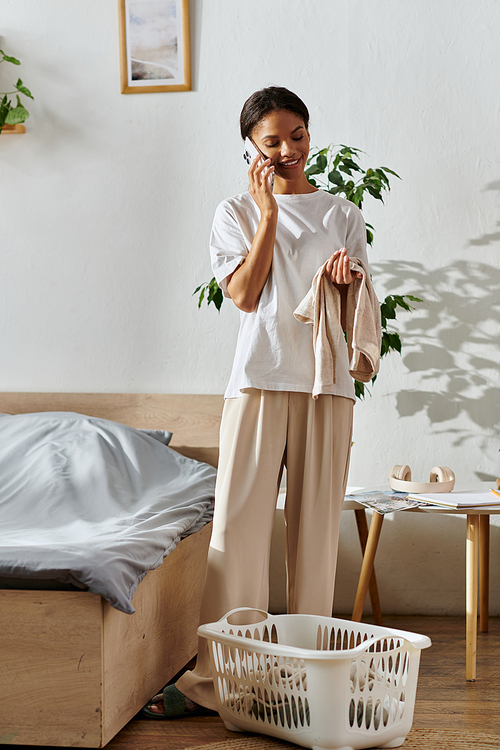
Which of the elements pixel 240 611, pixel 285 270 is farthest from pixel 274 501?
pixel 285 270

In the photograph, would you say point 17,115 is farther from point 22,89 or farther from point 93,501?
point 93,501

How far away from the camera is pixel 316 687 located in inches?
49.0

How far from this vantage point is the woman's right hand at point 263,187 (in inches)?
57.2

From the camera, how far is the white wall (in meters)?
2.33

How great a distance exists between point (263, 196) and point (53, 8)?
1.70 metres

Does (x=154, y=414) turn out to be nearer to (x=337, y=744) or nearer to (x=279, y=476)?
(x=279, y=476)

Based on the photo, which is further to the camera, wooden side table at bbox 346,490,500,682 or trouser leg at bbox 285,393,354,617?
wooden side table at bbox 346,490,500,682

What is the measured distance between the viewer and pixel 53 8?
2.62m

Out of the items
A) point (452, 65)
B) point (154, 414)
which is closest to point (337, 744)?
point (154, 414)

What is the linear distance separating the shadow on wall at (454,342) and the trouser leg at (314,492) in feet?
3.09

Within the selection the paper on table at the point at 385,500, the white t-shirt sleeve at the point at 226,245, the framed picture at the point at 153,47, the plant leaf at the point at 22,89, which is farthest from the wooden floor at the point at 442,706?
the plant leaf at the point at 22,89

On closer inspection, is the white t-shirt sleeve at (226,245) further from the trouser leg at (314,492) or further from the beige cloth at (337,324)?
the trouser leg at (314,492)

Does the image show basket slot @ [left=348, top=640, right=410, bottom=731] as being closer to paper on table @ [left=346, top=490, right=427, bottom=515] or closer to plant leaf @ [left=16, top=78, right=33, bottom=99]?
paper on table @ [left=346, top=490, right=427, bottom=515]

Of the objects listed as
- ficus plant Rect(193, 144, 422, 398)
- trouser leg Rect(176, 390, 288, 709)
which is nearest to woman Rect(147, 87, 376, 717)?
trouser leg Rect(176, 390, 288, 709)
